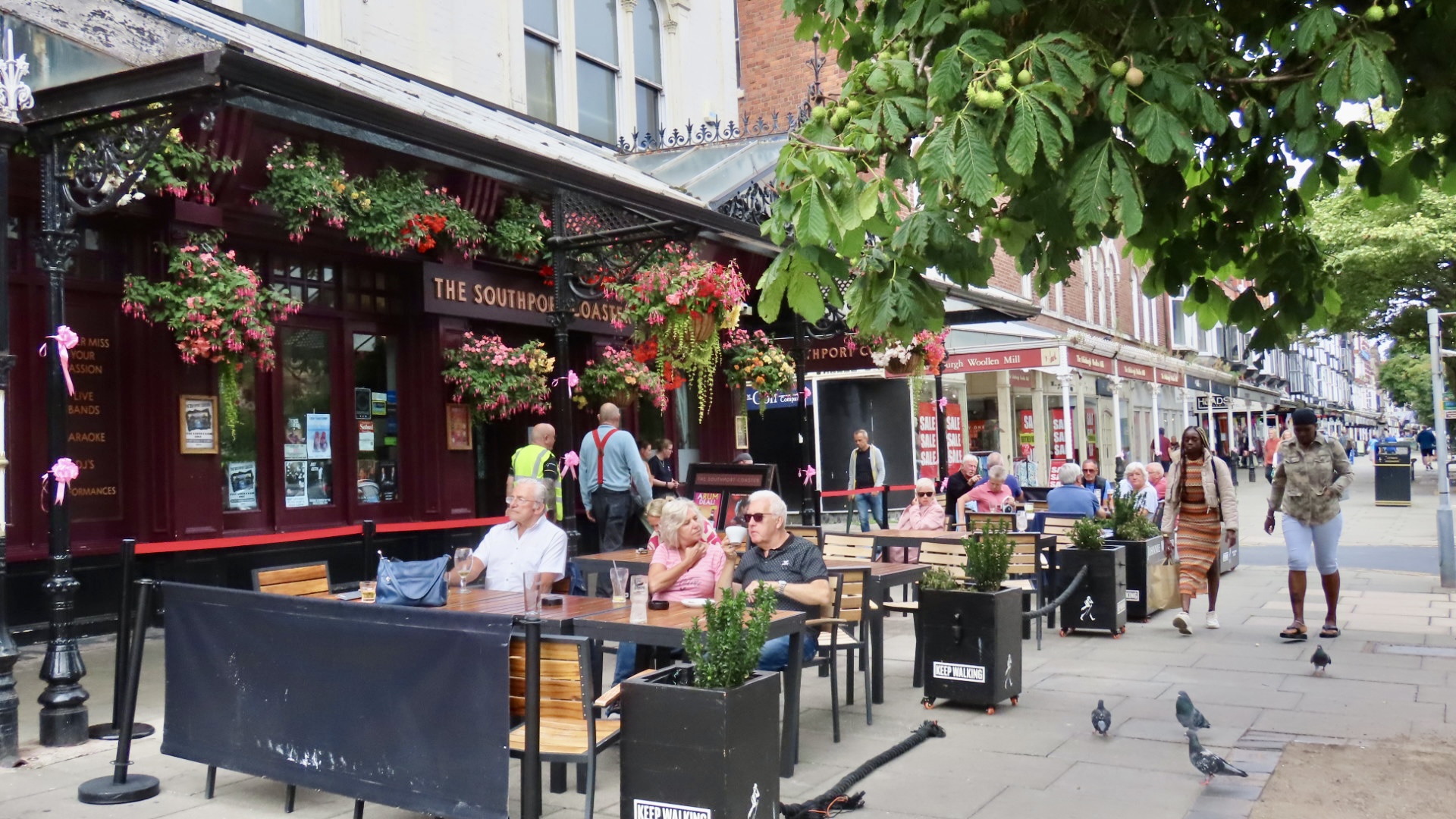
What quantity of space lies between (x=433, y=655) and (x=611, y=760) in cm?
192

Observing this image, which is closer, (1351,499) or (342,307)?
(342,307)

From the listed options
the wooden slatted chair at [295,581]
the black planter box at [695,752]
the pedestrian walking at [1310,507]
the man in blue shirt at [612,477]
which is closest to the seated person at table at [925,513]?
the man in blue shirt at [612,477]

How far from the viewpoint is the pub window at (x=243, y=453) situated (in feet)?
32.3

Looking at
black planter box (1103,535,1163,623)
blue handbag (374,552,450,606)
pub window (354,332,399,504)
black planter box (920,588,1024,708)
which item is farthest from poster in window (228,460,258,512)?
black planter box (1103,535,1163,623)

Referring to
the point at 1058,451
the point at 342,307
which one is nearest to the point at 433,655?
the point at 342,307

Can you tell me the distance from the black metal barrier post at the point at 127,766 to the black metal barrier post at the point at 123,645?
0.68 m

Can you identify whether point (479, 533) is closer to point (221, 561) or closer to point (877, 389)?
point (221, 561)

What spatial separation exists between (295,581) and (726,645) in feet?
10.3

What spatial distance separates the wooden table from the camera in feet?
17.3

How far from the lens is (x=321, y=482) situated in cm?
1075

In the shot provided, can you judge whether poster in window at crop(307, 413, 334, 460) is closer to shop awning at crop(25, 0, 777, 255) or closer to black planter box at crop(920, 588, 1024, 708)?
shop awning at crop(25, 0, 777, 255)

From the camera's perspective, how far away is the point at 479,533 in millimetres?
11984

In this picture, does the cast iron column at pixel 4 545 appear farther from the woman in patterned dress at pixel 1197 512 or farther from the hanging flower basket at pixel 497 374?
the woman in patterned dress at pixel 1197 512

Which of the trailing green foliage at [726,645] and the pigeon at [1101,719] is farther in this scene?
the pigeon at [1101,719]
